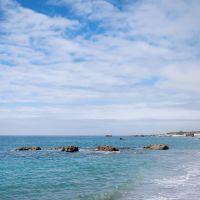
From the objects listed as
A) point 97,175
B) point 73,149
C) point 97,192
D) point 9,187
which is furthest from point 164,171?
point 73,149

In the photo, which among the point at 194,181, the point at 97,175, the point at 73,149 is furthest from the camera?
the point at 73,149

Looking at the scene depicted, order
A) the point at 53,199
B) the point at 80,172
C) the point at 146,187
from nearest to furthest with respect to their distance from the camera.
Result: the point at 53,199 < the point at 146,187 < the point at 80,172

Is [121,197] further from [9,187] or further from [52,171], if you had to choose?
[52,171]

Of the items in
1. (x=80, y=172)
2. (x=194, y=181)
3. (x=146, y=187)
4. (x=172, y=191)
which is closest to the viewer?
(x=172, y=191)

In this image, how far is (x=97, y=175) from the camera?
139ft

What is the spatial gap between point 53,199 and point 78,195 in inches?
99.2

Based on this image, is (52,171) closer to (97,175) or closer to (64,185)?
(97,175)

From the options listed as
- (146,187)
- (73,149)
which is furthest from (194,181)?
(73,149)

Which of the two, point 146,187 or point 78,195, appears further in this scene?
point 146,187

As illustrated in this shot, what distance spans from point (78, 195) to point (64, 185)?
5398mm

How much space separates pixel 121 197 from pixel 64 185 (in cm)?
793

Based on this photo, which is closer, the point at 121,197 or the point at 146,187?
the point at 121,197

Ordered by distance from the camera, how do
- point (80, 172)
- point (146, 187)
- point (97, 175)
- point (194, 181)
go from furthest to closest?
point (80, 172), point (97, 175), point (194, 181), point (146, 187)

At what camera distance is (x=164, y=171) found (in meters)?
45.5
